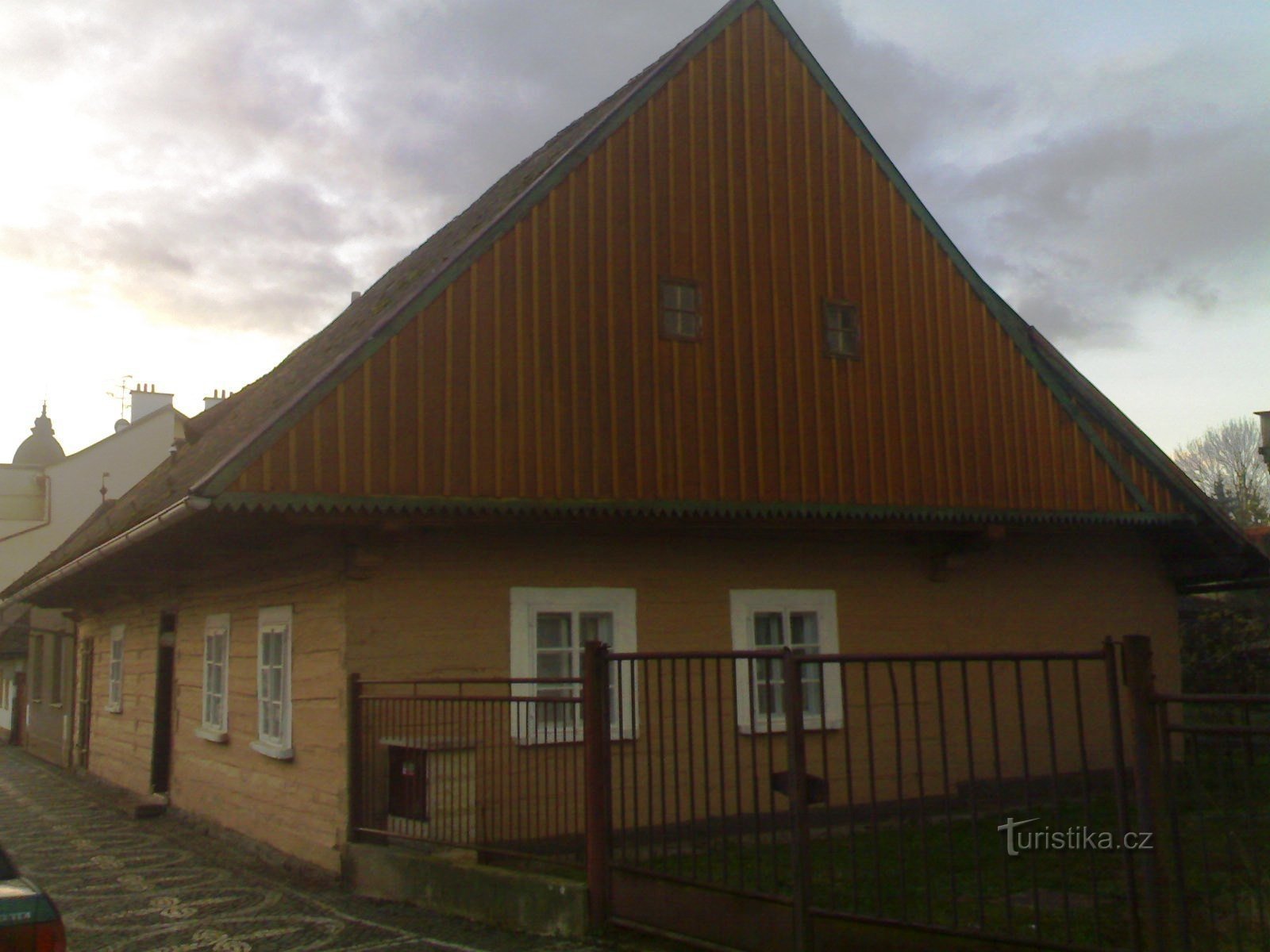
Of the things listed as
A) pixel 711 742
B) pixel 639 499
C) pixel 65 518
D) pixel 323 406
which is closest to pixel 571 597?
pixel 639 499

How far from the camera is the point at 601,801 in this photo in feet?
24.0

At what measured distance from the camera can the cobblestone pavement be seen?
7766 millimetres

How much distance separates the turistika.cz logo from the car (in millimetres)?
3776

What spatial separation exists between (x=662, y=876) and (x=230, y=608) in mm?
7738

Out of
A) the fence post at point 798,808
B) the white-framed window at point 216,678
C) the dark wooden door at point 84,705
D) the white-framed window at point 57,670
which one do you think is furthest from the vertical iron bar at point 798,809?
the white-framed window at point 57,670

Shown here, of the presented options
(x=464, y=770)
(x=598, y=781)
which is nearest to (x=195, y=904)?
(x=464, y=770)

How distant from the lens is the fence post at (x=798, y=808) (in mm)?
5988

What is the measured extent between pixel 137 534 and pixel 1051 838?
8119mm

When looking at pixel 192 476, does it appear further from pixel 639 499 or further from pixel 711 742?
pixel 711 742

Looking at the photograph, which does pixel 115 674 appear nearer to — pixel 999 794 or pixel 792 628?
pixel 792 628

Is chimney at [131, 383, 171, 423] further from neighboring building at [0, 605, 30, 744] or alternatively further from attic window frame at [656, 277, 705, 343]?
attic window frame at [656, 277, 705, 343]

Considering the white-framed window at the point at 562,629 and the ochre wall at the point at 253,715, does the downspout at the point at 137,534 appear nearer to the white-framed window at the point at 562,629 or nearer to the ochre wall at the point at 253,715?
the ochre wall at the point at 253,715

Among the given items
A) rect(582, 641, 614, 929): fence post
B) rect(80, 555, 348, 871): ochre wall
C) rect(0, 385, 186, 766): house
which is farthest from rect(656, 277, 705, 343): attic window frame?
rect(0, 385, 186, 766): house

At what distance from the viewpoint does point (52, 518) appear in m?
43.1
